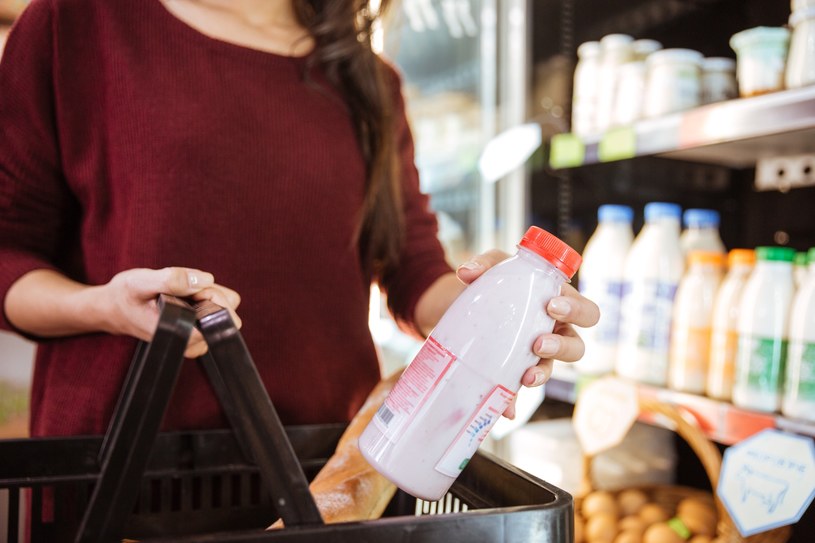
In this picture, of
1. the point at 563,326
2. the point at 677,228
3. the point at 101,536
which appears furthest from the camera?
the point at 677,228

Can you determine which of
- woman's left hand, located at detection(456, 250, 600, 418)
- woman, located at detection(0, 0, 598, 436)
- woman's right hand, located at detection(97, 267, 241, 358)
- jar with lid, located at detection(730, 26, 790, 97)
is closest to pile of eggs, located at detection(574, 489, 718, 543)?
woman, located at detection(0, 0, 598, 436)

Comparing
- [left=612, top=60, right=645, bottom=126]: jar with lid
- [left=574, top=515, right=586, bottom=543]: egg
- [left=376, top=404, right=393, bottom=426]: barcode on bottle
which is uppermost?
[left=612, top=60, right=645, bottom=126]: jar with lid

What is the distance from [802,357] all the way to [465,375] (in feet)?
2.49

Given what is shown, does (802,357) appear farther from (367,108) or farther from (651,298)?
(367,108)

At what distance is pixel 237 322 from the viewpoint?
57cm

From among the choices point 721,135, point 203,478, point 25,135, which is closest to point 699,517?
point 721,135

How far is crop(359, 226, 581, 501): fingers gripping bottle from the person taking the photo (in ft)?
2.11

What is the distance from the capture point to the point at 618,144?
1.45 meters

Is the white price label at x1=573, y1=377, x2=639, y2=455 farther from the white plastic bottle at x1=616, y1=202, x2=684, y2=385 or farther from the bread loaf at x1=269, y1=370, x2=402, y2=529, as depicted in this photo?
the bread loaf at x1=269, y1=370, x2=402, y2=529

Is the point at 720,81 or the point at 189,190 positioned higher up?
the point at 720,81

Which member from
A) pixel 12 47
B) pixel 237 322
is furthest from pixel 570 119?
pixel 237 322

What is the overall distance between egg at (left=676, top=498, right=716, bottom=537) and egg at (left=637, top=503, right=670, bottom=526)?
0.03m

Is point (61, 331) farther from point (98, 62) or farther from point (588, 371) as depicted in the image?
point (588, 371)

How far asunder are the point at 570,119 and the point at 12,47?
4.51 feet
